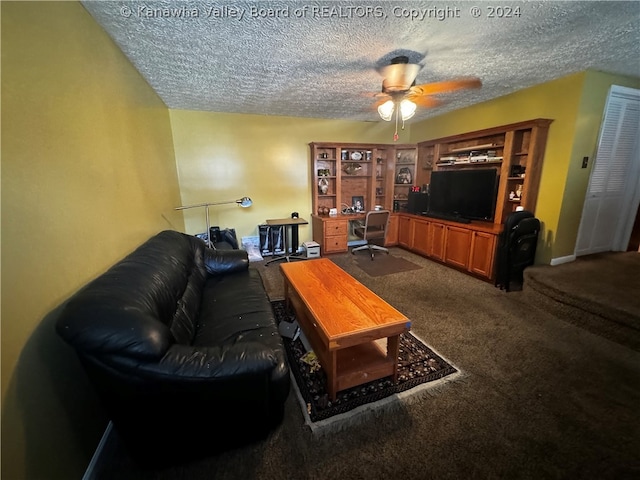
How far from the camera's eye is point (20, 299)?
94 centimetres

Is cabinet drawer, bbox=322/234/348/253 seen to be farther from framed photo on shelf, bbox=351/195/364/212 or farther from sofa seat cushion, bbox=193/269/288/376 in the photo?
sofa seat cushion, bbox=193/269/288/376

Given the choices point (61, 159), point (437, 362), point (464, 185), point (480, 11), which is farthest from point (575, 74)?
point (61, 159)

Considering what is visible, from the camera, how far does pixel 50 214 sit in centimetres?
112

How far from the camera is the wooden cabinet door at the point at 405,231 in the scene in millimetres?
4550

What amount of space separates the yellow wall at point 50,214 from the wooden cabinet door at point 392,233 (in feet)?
Answer: 13.7

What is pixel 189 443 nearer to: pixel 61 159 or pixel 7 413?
→ pixel 7 413

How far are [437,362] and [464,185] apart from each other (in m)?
2.85

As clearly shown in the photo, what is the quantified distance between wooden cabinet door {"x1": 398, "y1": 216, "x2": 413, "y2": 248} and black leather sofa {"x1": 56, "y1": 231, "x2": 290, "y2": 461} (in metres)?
3.66

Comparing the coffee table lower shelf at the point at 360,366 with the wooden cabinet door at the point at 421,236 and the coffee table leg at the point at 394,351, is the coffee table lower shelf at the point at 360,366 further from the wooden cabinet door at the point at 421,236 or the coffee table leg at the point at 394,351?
the wooden cabinet door at the point at 421,236

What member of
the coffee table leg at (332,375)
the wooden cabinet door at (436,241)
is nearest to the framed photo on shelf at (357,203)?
the wooden cabinet door at (436,241)

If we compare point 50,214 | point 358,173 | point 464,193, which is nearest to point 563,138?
point 464,193

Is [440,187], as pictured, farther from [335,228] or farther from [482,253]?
[335,228]

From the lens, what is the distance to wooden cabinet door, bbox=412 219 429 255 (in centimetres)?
417

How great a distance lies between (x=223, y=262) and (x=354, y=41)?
2.29 m
